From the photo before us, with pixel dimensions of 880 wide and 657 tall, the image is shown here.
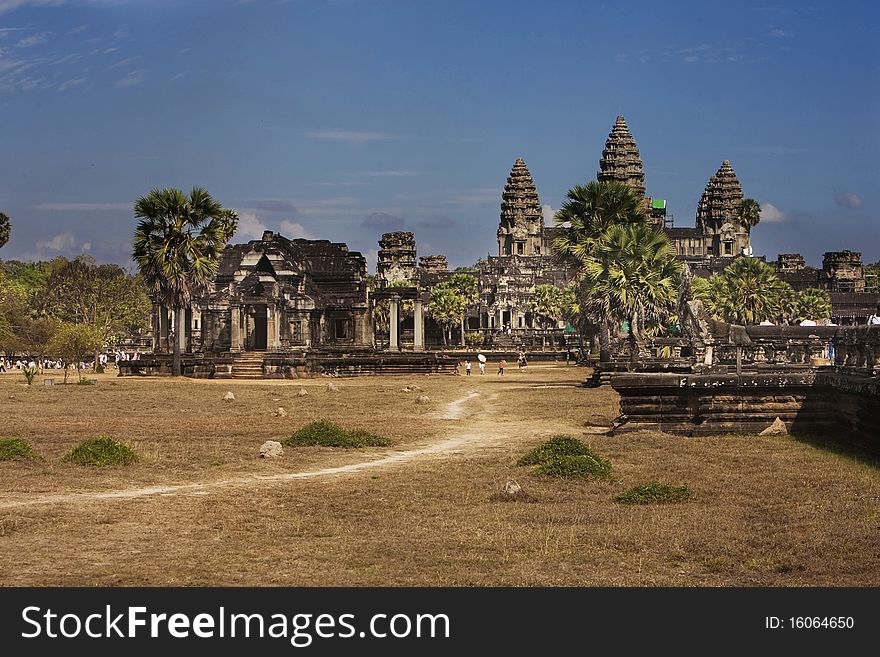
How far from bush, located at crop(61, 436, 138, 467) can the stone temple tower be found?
569 feet

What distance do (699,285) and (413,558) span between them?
85.0m

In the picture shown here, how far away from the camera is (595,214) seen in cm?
5862

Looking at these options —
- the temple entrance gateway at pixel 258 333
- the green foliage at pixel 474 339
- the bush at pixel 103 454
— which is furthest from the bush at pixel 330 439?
the green foliage at pixel 474 339

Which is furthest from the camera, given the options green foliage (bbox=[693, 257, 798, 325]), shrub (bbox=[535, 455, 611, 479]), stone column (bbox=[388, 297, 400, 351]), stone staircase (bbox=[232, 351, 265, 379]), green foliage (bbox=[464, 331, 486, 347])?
green foliage (bbox=[464, 331, 486, 347])

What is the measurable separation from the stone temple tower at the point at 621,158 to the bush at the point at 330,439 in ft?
555

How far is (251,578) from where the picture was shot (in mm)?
11797

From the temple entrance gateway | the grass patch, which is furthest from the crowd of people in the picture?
the grass patch

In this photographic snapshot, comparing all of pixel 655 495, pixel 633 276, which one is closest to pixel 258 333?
pixel 633 276

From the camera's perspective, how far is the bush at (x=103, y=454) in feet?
68.8

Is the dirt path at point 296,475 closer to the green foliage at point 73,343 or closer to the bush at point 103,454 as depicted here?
the bush at point 103,454

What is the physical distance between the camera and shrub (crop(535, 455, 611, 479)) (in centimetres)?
1881

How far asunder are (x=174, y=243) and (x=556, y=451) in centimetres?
4684

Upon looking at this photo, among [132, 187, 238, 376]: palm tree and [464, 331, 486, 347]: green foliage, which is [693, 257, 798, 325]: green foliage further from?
[464, 331, 486, 347]: green foliage

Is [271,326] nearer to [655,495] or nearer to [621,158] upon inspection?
[655,495]
